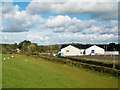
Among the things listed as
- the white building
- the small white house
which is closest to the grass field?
the white building

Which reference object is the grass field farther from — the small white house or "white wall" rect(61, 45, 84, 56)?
the small white house

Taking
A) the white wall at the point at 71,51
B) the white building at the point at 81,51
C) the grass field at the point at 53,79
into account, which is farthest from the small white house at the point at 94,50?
the grass field at the point at 53,79

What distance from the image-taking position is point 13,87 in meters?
16.8

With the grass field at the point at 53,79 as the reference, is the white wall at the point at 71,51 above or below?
above

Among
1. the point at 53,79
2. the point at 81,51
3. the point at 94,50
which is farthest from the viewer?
the point at 81,51

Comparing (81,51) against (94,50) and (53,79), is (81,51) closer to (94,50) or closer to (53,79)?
(94,50)

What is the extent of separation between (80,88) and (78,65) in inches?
926

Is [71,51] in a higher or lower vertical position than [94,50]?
lower

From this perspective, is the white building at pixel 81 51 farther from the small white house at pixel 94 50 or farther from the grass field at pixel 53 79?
the grass field at pixel 53 79

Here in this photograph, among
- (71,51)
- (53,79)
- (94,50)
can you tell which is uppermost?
(94,50)

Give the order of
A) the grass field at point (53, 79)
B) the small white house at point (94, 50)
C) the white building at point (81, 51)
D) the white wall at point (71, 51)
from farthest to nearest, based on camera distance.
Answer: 1. the small white house at point (94, 50)
2. the white building at point (81, 51)
3. the white wall at point (71, 51)
4. the grass field at point (53, 79)

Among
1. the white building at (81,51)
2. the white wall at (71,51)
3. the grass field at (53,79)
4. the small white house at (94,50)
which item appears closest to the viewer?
the grass field at (53,79)

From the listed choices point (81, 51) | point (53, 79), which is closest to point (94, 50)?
point (81, 51)

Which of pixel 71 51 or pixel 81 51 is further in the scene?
pixel 81 51
